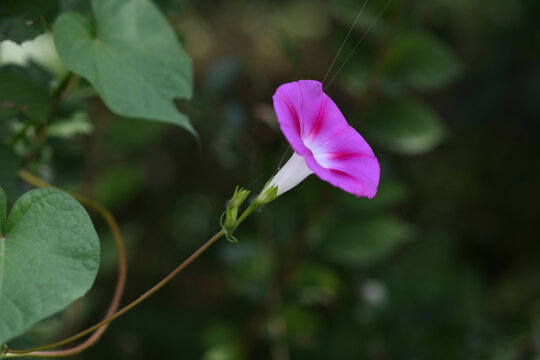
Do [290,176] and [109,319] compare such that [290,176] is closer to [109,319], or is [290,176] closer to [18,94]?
[109,319]

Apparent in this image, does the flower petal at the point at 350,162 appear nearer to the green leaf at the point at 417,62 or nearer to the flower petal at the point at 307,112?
the flower petal at the point at 307,112

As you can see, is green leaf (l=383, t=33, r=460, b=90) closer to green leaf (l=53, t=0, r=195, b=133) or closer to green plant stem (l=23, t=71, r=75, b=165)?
green leaf (l=53, t=0, r=195, b=133)

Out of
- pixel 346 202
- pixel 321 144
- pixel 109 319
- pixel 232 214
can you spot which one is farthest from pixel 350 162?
pixel 346 202

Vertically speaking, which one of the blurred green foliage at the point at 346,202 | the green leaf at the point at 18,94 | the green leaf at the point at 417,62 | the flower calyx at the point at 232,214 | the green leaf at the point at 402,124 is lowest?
the blurred green foliage at the point at 346,202

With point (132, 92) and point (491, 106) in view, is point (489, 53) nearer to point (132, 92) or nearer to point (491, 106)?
point (491, 106)

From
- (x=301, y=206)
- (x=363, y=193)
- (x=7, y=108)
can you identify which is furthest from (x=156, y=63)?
A: (x=301, y=206)

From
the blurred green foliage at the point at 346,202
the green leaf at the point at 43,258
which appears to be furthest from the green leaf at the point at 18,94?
the green leaf at the point at 43,258
